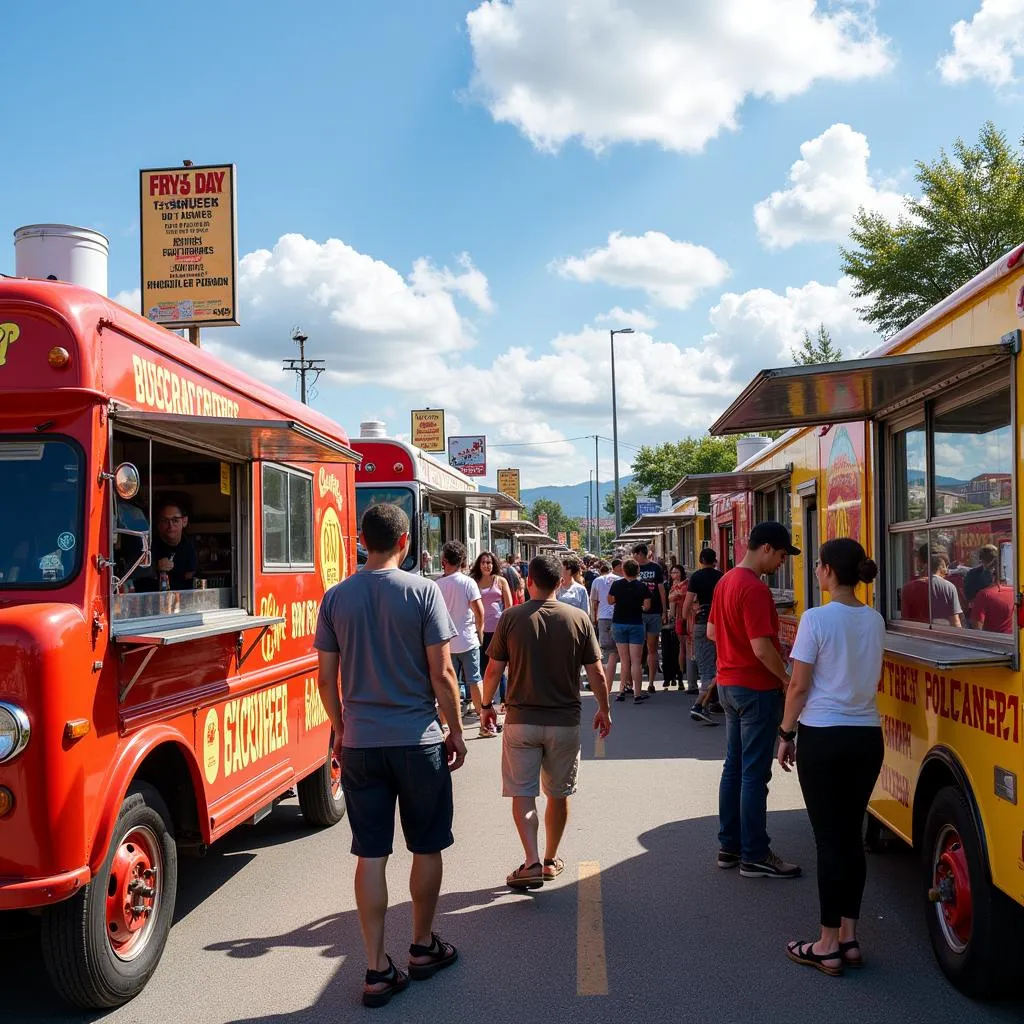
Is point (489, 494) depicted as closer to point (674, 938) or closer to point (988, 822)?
point (674, 938)

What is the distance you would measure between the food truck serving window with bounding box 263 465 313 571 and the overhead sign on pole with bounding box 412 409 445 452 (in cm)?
2806

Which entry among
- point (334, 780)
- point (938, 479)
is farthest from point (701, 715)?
point (938, 479)

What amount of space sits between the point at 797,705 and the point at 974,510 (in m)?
1.14

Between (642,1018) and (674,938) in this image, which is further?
(674,938)

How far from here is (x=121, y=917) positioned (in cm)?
420

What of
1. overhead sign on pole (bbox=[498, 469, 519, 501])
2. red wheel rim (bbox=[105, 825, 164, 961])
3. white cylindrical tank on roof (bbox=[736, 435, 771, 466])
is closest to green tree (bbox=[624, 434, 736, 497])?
overhead sign on pole (bbox=[498, 469, 519, 501])

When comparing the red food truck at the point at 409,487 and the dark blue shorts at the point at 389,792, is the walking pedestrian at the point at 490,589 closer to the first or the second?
the red food truck at the point at 409,487

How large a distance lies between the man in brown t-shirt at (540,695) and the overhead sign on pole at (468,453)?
3337cm

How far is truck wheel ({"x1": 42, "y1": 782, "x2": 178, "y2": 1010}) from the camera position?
3.88m

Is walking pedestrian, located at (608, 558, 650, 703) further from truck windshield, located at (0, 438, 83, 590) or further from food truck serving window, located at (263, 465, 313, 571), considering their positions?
truck windshield, located at (0, 438, 83, 590)

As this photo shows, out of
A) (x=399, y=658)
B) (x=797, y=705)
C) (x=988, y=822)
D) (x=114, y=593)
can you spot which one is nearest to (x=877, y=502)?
(x=797, y=705)

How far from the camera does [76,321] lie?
402 cm

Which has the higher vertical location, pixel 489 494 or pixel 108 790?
pixel 489 494

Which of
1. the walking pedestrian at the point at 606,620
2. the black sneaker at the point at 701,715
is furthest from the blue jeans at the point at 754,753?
the walking pedestrian at the point at 606,620
